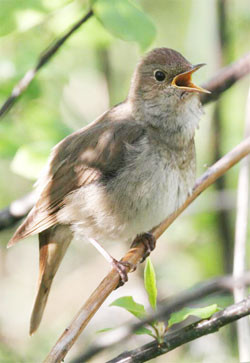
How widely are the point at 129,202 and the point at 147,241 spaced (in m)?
0.30

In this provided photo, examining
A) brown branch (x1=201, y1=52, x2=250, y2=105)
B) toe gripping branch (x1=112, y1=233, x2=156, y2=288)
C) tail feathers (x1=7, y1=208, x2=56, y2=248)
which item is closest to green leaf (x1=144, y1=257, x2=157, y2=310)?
toe gripping branch (x1=112, y1=233, x2=156, y2=288)

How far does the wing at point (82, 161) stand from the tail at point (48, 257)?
23 cm

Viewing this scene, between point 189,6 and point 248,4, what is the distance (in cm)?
80

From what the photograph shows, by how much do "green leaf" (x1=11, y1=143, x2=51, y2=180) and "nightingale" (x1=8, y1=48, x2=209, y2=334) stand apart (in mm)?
287

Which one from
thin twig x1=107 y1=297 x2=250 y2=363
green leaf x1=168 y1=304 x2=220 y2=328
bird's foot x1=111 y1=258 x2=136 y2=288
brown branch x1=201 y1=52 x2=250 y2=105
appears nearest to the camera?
thin twig x1=107 y1=297 x2=250 y2=363

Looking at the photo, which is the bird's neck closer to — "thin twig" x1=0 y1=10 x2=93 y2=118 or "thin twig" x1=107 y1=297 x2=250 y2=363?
"thin twig" x1=0 y1=10 x2=93 y2=118

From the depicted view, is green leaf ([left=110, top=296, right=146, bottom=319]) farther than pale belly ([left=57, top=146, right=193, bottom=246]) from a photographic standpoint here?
No

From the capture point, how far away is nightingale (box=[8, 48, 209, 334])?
3.79 metres

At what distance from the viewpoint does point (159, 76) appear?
4152 mm

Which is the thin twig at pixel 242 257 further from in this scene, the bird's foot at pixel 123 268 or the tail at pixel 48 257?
the tail at pixel 48 257

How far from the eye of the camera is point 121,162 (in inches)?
154

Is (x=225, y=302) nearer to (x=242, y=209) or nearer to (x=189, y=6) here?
(x=242, y=209)

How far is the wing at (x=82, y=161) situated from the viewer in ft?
12.8

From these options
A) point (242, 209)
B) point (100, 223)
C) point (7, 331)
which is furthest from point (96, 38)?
point (7, 331)
